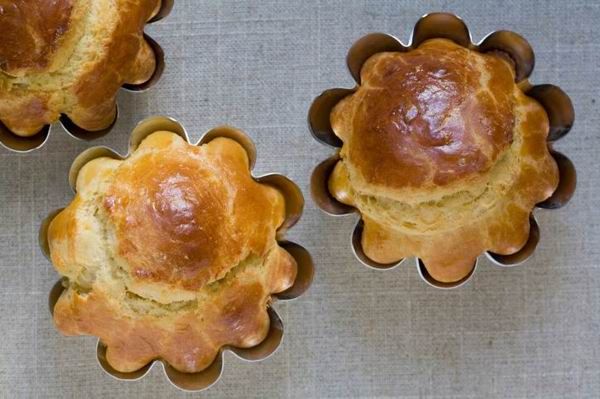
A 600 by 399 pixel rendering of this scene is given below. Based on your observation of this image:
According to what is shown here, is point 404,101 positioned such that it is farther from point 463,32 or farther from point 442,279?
point 442,279

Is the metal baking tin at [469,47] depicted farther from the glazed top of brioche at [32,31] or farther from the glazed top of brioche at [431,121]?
the glazed top of brioche at [32,31]

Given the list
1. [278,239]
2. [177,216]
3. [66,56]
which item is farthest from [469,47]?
[66,56]

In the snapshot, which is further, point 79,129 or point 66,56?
point 79,129

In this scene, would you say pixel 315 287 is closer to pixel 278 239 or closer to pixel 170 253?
pixel 278 239

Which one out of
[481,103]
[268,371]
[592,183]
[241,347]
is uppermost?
[481,103]

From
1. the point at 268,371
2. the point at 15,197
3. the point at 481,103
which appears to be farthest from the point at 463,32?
the point at 15,197

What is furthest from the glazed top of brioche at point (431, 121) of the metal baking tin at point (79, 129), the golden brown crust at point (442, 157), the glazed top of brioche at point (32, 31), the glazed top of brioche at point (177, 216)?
the glazed top of brioche at point (32, 31)
